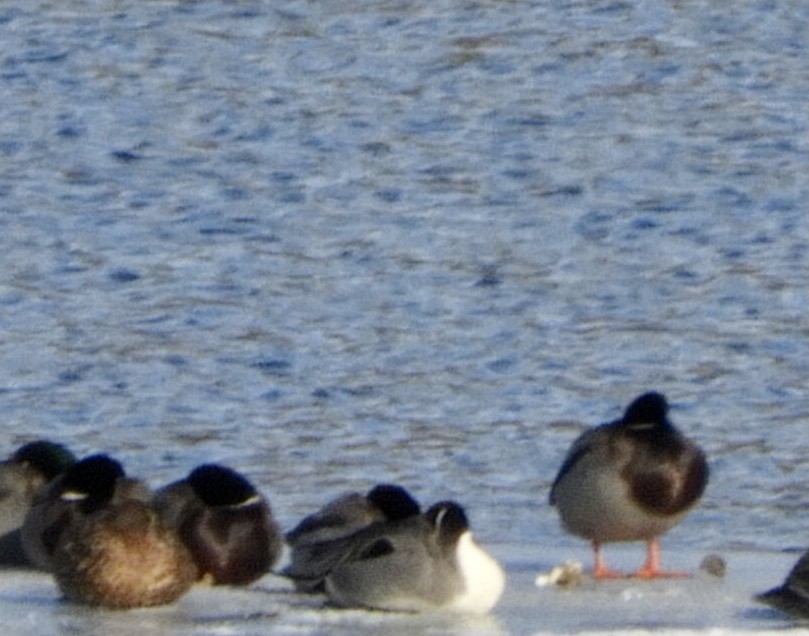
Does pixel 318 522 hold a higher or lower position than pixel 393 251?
higher

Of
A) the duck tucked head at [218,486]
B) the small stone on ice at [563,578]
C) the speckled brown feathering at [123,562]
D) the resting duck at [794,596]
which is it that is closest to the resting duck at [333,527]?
the duck tucked head at [218,486]

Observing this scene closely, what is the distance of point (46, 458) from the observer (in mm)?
8961

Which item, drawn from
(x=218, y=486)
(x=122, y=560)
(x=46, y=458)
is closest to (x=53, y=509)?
(x=218, y=486)

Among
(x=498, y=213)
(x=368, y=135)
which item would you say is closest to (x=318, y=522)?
(x=498, y=213)

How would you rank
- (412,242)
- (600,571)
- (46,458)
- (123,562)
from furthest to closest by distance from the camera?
(412,242)
(46,458)
(600,571)
(123,562)

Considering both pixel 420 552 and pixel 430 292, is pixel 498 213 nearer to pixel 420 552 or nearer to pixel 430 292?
pixel 430 292

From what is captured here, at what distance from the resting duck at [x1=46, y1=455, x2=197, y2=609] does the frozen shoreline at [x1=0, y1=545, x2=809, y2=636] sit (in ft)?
0.17

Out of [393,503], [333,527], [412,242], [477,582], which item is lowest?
[412,242]

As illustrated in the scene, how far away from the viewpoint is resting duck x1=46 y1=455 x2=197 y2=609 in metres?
7.04

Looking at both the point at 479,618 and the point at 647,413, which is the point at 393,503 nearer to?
the point at 479,618

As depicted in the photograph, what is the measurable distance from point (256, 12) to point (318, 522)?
16.2 meters

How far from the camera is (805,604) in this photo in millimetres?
6566

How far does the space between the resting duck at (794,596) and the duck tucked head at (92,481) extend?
2.18 meters

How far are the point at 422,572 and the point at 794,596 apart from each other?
3.35 feet
